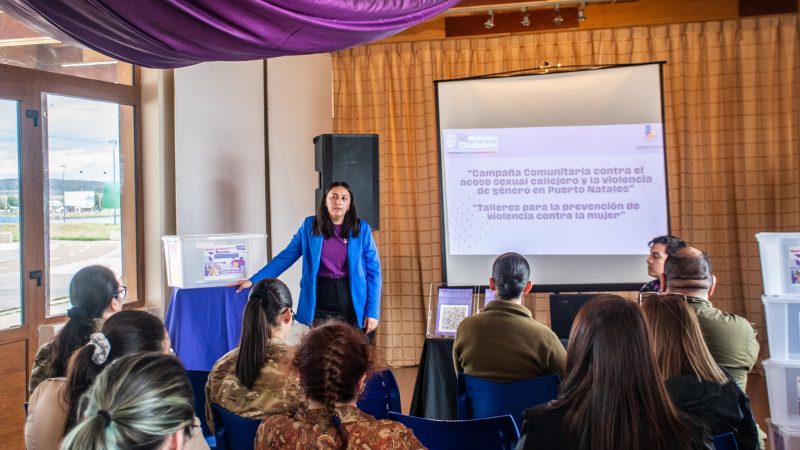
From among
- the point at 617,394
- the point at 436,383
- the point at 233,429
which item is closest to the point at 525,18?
the point at 436,383

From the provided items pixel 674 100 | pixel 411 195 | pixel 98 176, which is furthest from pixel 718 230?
pixel 98 176

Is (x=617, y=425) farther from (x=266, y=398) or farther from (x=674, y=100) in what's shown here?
(x=674, y=100)

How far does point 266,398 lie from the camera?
6.04ft

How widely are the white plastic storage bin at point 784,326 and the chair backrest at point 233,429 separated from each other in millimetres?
2550

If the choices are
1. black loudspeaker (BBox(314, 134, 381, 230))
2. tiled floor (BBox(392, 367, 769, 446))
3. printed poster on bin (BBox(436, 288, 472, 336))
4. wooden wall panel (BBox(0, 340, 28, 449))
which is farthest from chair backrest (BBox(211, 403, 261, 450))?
black loudspeaker (BBox(314, 134, 381, 230))

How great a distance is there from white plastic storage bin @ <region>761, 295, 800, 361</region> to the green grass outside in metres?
3.80

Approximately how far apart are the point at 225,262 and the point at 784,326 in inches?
121

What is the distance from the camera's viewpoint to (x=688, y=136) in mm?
5066

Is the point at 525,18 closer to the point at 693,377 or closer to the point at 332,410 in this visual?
the point at 693,377

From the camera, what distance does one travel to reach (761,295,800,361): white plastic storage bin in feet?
10.2

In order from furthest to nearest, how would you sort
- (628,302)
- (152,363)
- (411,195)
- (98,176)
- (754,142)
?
1. (411,195)
2. (754,142)
3. (98,176)
4. (628,302)
5. (152,363)

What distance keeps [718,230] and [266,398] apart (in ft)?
14.2

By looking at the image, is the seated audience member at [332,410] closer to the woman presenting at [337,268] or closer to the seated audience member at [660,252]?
the woman presenting at [337,268]

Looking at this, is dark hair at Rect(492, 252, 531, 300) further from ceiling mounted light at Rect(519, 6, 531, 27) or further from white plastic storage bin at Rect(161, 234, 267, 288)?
ceiling mounted light at Rect(519, 6, 531, 27)
